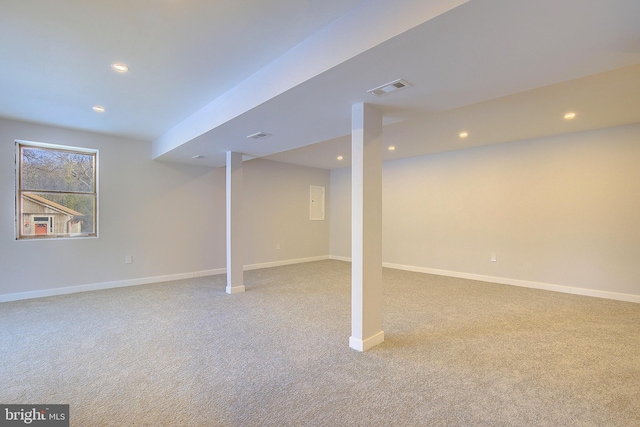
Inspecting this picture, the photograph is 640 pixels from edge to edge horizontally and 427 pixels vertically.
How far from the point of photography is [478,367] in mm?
2355

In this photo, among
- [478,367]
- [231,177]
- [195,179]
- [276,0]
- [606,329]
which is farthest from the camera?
[195,179]

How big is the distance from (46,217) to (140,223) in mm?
1265

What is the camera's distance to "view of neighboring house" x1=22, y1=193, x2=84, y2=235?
441 centimetres

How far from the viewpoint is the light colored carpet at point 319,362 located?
1.83 meters

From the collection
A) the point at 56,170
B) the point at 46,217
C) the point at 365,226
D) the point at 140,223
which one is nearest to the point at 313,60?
the point at 365,226

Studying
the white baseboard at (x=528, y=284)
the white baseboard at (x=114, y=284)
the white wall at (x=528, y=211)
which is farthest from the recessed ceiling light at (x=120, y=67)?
the white baseboard at (x=528, y=284)

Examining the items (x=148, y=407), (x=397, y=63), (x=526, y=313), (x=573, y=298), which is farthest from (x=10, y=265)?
(x=573, y=298)

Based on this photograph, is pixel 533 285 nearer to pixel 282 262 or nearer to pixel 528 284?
pixel 528 284

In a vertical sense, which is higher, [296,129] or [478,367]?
[296,129]

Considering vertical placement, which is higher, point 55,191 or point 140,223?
point 55,191

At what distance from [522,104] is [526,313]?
8.31ft

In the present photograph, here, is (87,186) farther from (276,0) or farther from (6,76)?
(276,0)

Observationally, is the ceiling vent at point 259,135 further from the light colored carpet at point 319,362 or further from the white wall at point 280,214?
the white wall at point 280,214

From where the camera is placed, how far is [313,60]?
2.18 metres
